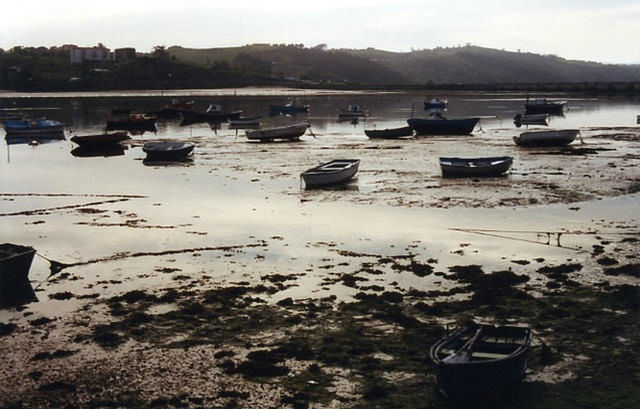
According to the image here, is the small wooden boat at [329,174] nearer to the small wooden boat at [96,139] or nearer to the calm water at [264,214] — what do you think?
the calm water at [264,214]

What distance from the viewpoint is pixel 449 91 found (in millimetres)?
181875

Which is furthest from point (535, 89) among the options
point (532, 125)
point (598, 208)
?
point (598, 208)

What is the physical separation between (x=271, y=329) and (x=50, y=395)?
498 cm

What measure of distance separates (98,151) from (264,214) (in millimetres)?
33362

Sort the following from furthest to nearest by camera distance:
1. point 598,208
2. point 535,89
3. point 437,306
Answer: point 535,89 < point 598,208 < point 437,306

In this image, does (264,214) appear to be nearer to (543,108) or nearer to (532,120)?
(532,120)

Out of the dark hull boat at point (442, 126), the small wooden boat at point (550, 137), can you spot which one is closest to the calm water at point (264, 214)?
the small wooden boat at point (550, 137)

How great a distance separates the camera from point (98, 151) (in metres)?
59.6

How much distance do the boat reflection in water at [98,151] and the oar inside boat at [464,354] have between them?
46.4 metres

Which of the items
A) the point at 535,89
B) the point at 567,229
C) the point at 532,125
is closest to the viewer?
the point at 567,229

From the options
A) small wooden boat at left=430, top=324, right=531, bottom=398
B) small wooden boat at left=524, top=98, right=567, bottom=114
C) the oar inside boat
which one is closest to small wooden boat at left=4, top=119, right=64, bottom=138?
small wooden boat at left=524, top=98, right=567, bottom=114

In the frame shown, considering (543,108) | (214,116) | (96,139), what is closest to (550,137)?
(96,139)

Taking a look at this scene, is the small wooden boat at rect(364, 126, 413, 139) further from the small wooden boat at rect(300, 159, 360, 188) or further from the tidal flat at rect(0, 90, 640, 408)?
the small wooden boat at rect(300, 159, 360, 188)

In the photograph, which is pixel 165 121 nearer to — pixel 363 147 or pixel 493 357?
pixel 363 147
